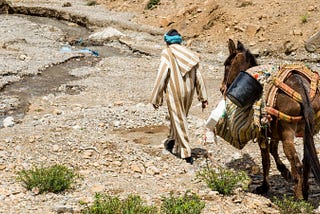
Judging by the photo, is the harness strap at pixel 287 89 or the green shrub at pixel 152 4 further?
the green shrub at pixel 152 4

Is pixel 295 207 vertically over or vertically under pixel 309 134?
under

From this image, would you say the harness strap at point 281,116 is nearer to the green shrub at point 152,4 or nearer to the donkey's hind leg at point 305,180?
the donkey's hind leg at point 305,180

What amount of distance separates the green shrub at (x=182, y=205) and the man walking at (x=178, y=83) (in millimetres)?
1633

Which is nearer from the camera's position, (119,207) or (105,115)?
(119,207)

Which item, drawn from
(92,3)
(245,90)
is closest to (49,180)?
(245,90)

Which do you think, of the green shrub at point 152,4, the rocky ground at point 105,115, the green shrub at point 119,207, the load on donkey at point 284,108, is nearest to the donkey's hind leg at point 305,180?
the load on donkey at point 284,108

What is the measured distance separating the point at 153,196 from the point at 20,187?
54.2 inches

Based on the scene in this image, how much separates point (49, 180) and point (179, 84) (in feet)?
6.68

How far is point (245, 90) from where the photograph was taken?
516 centimetres

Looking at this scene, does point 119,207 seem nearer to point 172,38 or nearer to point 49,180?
point 49,180

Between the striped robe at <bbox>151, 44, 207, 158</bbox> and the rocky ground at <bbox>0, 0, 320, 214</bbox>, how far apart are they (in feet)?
1.15

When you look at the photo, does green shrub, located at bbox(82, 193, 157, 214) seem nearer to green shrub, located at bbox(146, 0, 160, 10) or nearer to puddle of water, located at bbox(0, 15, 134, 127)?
puddle of water, located at bbox(0, 15, 134, 127)

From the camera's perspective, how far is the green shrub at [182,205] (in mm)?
4695

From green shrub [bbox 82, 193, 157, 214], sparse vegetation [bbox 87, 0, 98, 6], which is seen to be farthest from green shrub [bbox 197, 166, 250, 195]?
sparse vegetation [bbox 87, 0, 98, 6]
